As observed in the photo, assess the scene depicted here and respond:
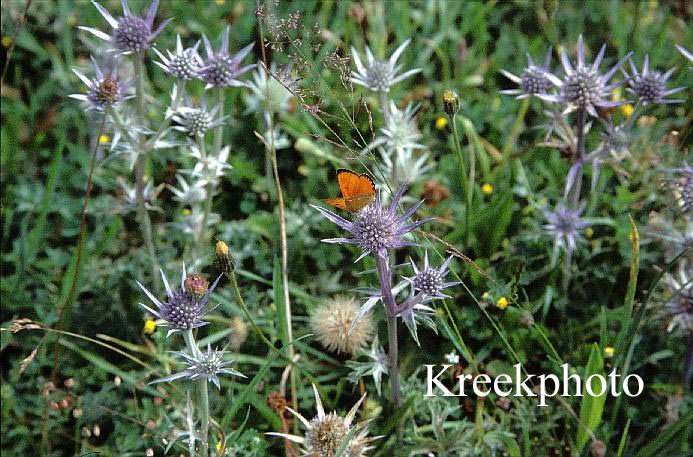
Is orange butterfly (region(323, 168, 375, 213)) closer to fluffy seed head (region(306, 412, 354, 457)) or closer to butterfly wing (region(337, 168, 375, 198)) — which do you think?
butterfly wing (region(337, 168, 375, 198))

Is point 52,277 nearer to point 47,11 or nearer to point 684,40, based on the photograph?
point 47,11

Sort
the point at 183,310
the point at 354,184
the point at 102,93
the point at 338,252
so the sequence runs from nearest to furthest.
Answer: the point at 354,184, the point at 183,310, the point at 102,93, the point at 338,252

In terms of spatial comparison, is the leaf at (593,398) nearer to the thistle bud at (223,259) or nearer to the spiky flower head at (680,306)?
the spiky flower head at (680,306)

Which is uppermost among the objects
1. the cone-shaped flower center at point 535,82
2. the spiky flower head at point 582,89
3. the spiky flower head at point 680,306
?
the cone-shaped flower center at point 535,82

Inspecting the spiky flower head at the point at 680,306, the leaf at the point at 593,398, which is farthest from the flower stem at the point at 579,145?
the leaf at the point at 593,398

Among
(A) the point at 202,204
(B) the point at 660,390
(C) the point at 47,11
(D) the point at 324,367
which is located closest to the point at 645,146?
(B) the point at 660,390

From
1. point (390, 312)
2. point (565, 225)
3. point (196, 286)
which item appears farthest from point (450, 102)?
point (196, 286)

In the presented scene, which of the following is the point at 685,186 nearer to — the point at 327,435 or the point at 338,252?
the point at 338,252

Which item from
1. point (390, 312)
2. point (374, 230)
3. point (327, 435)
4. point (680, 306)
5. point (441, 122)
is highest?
point (441, 122)
